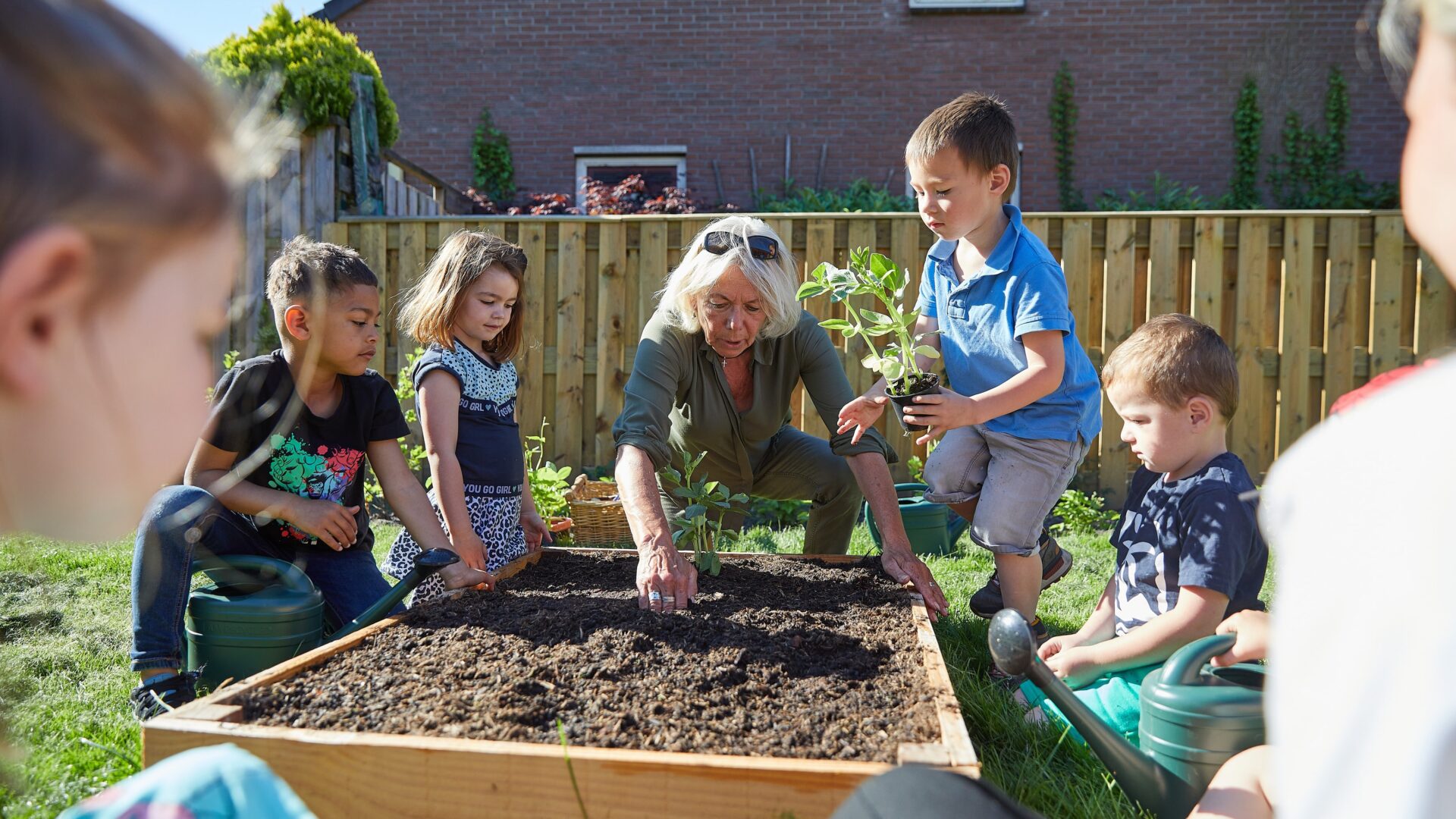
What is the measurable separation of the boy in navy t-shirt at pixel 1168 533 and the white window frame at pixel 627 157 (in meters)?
9.45

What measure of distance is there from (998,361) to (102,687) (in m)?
2.57

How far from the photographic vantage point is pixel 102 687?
7.84 feet

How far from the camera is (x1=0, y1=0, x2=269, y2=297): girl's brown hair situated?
567 mm

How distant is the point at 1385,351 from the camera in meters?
5.70

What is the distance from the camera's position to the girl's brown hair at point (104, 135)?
0.57 m

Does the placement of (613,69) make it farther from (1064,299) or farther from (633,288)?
(1064,299)

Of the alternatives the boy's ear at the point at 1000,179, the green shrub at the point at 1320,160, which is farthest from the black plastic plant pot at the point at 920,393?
the green shrub at the point at 1320,160

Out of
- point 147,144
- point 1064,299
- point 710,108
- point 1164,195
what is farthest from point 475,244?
point 1164,195

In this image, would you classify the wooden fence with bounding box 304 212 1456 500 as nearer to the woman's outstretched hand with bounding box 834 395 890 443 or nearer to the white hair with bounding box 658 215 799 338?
the white hair with bounding box 658 215 799 338

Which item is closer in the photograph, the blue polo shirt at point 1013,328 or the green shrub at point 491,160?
the blue polo shirt at point 1013,328

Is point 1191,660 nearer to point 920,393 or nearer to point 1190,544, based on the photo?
point 1190,544

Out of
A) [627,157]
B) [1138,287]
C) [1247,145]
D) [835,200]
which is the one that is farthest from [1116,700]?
[1247,145]

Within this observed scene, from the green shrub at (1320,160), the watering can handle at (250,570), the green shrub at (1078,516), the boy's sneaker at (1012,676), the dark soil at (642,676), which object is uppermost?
the green shrub at (1320,160)

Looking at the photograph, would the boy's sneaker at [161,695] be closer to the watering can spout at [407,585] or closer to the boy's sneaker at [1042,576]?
the watering can spout at [407,585]
